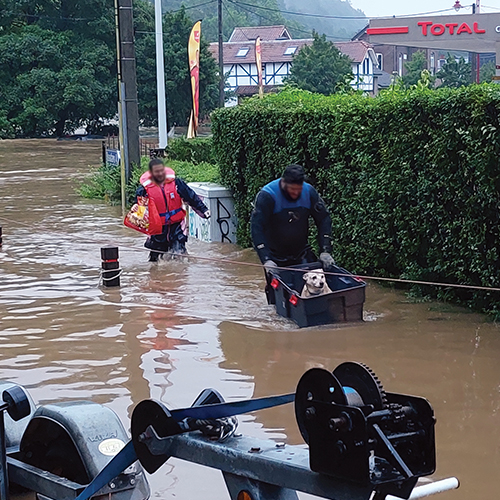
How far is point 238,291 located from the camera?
34.9 ft

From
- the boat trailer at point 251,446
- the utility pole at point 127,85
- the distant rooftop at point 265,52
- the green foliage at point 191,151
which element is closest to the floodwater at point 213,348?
the boat trailer at point 251,446

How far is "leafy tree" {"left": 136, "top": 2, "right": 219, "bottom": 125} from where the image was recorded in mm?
57938

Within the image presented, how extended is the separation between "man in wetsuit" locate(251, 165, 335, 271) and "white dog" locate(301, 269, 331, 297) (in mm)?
313

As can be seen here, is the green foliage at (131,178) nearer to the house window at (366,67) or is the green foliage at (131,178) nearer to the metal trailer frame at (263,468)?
the metal trailer frame at (263,468)

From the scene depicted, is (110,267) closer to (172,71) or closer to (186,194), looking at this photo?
(186,194)

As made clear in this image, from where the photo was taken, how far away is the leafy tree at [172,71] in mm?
57938

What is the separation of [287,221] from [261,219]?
0.99 ft

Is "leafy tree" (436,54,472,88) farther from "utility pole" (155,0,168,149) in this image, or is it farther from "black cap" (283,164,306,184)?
"black cap" (283,164,306,184)

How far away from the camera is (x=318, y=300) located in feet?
27.4

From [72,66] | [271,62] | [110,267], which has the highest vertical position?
[271,62]

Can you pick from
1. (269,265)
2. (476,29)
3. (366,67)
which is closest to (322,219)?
(269,265)

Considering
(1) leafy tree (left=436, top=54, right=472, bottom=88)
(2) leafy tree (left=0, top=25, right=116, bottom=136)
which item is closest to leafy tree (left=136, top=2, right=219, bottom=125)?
(2) leafy tree (left=0, top=25, right=116, bottom=136)

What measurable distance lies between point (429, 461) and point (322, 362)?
4976mm

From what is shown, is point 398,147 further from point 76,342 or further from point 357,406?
point 357,406
